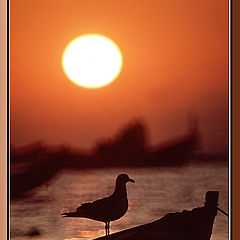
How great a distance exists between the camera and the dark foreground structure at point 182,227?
1331 mm

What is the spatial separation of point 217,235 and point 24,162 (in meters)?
0.66

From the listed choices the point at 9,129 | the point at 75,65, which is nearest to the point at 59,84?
the point at 75,65

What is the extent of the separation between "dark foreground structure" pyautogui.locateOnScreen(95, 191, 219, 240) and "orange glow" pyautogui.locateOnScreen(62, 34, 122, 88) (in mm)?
482

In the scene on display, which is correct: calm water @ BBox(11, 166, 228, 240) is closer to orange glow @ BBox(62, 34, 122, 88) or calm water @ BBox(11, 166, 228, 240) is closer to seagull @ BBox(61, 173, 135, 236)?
seagull @ BBox(61, 173, 135, 236)

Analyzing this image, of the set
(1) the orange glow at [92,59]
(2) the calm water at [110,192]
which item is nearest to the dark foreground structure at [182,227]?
(2) the calm water at [110,192]

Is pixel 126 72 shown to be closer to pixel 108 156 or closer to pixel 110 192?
pixel 108 156

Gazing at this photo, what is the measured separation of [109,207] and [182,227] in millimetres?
245

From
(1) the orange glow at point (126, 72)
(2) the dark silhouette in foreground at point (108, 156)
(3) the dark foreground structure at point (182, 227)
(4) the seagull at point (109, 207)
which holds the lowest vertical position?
(3) the dark foreground structure at point (182, 227)

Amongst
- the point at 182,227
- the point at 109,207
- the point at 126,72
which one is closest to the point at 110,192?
the point at 109,207

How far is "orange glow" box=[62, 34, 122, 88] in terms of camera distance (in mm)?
1325

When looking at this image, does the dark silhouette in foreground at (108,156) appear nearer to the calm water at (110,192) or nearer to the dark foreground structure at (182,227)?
the calm water at (110,192)

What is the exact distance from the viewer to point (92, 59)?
1332 mm

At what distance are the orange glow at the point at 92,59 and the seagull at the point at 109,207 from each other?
0.32 m

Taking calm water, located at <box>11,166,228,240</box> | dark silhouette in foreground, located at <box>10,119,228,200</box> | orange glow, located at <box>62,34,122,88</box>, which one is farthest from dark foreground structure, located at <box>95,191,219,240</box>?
orange glow, located at <box>62,34,122,88</box>
